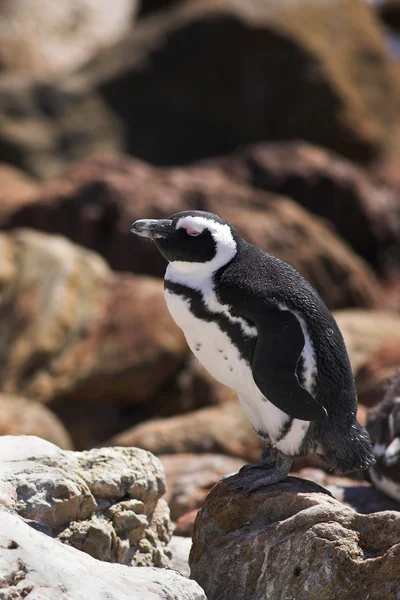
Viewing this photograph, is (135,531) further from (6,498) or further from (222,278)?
(222,278)

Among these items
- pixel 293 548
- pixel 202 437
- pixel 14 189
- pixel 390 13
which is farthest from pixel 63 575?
pixel 390 13

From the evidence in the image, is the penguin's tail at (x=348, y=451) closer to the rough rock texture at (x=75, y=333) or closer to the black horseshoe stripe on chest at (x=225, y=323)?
the black horseshoe stripe on chest at (x=225, y=323)

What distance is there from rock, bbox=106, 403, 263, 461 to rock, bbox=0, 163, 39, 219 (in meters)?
6.31

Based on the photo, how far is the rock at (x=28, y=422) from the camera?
9.72 m

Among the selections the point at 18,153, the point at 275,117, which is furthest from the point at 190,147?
the point at 18,153

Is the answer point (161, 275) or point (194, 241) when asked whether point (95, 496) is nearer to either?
point (194, 241)

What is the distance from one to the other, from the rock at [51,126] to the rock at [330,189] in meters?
3.73

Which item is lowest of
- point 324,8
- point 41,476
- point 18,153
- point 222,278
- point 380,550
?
point 18,153

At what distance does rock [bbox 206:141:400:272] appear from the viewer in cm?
1703

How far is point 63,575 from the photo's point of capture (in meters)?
4.05

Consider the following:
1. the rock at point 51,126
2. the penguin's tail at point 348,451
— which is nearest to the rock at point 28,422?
the penguin's tail at point 348,451

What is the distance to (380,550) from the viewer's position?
180 inches

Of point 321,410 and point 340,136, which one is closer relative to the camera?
point 321,410

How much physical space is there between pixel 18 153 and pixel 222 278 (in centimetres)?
1485
